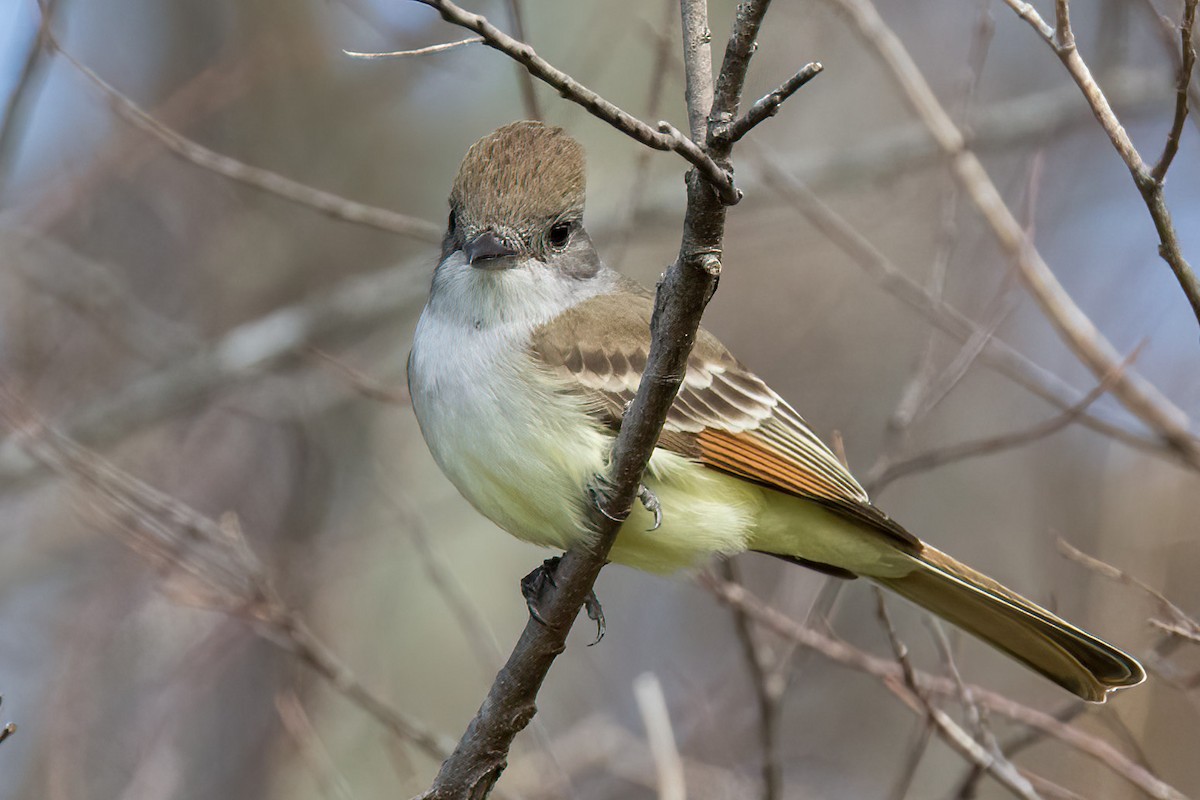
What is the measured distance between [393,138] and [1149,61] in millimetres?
4983

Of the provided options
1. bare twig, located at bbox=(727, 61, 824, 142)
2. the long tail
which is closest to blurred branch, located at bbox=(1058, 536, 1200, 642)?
the long tail

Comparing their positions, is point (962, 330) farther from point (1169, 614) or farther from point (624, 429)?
point (624, 429)

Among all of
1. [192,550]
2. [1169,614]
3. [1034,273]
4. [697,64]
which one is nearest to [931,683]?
[1169,614]

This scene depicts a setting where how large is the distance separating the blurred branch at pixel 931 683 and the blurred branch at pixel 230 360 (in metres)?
3.34

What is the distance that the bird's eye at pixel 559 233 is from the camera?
4551 millimetres

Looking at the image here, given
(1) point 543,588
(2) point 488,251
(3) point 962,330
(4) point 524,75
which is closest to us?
(1) point 543,588

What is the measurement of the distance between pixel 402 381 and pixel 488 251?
4.99 metres

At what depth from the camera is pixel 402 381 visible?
29.9ft

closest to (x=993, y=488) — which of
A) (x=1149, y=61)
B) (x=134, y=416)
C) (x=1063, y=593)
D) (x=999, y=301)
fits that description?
(x=1063, y=593)

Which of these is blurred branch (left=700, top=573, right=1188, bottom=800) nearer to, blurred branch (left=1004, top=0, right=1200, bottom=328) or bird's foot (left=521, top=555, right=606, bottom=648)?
bird's foot (left=521, top=555, right=606, bottom=648)

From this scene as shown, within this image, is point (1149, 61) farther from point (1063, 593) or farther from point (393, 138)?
point (393, 138)

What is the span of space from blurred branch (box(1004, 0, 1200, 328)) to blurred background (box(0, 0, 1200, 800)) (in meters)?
2.49

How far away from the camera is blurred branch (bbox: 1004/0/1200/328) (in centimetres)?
291

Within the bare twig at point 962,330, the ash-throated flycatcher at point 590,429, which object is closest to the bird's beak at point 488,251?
the ash-throated flycatcher at point 590,429
